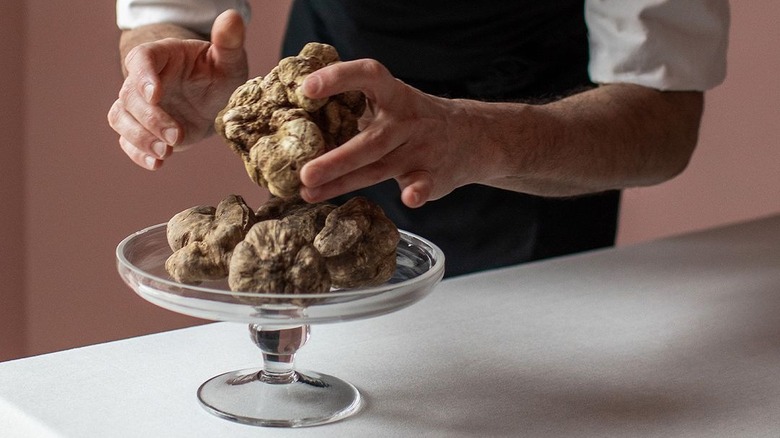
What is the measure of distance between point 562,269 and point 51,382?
79 centimetres

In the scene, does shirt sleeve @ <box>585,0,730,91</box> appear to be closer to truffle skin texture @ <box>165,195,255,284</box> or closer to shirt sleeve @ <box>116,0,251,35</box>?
shirt sleeve @ <box>116,0,251,35</box>

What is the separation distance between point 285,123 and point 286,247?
127 mm

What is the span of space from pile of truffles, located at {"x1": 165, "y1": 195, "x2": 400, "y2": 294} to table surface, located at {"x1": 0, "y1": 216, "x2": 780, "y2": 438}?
0.16 metres

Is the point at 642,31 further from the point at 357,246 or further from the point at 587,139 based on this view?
the point at 357,246

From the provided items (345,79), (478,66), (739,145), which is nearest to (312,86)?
(345,79)

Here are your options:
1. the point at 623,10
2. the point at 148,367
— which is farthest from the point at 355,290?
the point at 623,10

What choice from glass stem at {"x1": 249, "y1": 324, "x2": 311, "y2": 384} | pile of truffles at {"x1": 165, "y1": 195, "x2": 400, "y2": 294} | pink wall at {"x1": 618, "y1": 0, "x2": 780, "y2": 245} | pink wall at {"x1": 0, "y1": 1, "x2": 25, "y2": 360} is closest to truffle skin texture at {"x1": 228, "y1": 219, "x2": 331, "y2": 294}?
pile of truffles at {"x1": 165, "y1": 195, "x2": 400, "y2": 294}

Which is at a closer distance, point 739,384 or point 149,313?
point 739,384

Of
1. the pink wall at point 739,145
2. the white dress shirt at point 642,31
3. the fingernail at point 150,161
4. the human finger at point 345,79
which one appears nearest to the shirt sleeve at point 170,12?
the white dress shirt at point 642,31

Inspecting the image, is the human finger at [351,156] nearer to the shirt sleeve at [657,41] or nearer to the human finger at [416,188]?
the human finger at [416,188]

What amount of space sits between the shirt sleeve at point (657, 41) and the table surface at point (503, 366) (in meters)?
0.30

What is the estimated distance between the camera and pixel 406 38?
6.22ft

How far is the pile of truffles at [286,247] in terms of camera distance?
1.02m

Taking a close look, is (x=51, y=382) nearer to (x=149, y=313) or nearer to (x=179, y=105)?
(x=179, y=105)
